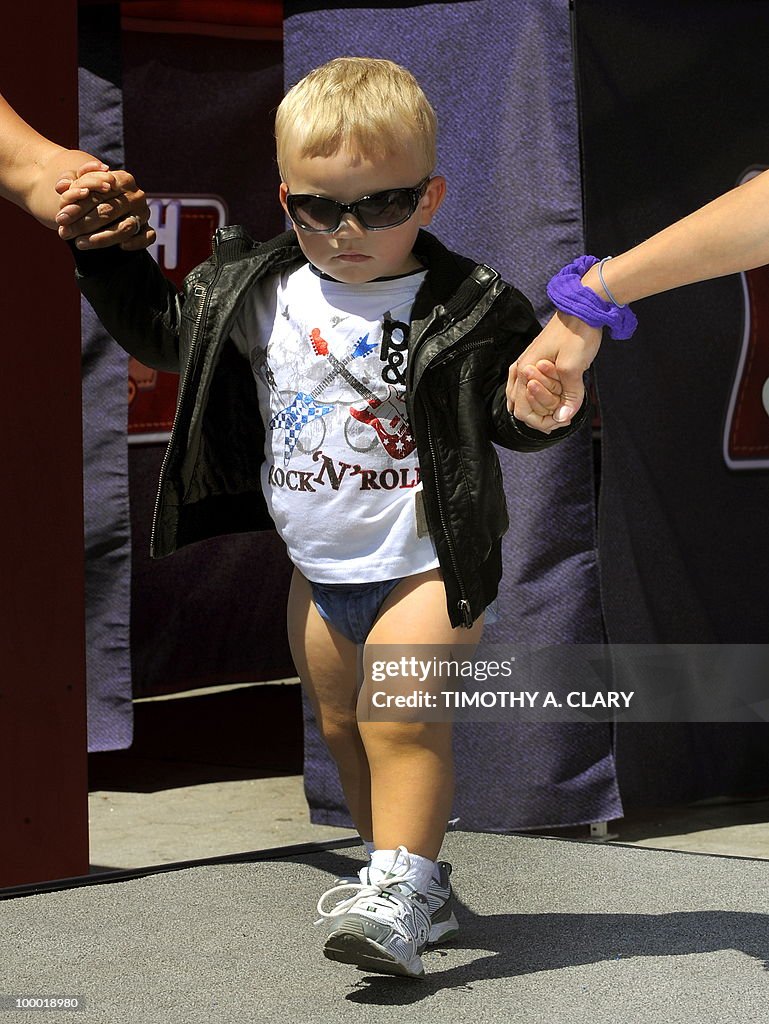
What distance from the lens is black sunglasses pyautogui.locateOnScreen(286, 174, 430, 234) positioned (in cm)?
240

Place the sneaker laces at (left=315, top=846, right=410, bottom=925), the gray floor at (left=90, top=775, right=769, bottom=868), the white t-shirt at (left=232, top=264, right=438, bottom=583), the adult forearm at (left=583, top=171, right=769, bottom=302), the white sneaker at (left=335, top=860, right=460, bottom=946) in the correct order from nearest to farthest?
the adult forearm at (left=583, top=171, right=769, bottom=302) < the sneaker laces at (left=315, top=846, right=410, bottom=925) < the white t-shirt at (left=232, top=264, right=438, bottom=583) < the white sneaker at (left=335, top=860, right=460, bottom=946) < the gray floor at (left=90, top=775, right=769, bottom=868)

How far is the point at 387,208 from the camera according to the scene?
2414mm

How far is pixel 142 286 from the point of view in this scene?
2.60 meters

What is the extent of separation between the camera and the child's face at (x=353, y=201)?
2.41m

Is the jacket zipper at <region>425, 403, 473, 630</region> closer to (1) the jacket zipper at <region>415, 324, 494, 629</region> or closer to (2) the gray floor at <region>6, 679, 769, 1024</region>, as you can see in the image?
(1) the jacket zipper at <region>415, 324, 494, 629</region>

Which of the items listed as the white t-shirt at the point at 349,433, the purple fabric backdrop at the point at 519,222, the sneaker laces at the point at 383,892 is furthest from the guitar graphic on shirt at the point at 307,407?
the purple fabric backdrop at the point at 519,222

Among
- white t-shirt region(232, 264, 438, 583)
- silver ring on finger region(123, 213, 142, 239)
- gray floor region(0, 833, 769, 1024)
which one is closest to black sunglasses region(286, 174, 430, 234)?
white t-shirt region(232, 264, 438, 583)

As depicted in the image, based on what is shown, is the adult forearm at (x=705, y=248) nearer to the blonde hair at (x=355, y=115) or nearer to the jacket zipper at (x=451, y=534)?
the jacket zipper at (x=451, y=534)

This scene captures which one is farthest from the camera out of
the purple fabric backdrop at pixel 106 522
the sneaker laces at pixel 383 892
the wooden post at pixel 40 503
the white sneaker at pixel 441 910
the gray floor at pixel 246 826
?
the purple fabric backdrop at pixel 106 522

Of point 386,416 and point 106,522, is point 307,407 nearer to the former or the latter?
point 386,416

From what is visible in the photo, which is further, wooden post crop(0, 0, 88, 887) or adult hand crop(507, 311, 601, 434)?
wooden post crop(0, 0, 88, 887)

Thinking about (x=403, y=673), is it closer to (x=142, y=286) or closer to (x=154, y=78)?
(x=142, y=286)

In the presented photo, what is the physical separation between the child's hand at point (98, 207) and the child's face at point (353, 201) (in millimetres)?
255

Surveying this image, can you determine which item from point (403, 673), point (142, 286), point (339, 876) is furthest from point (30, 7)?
point (339, 876)
